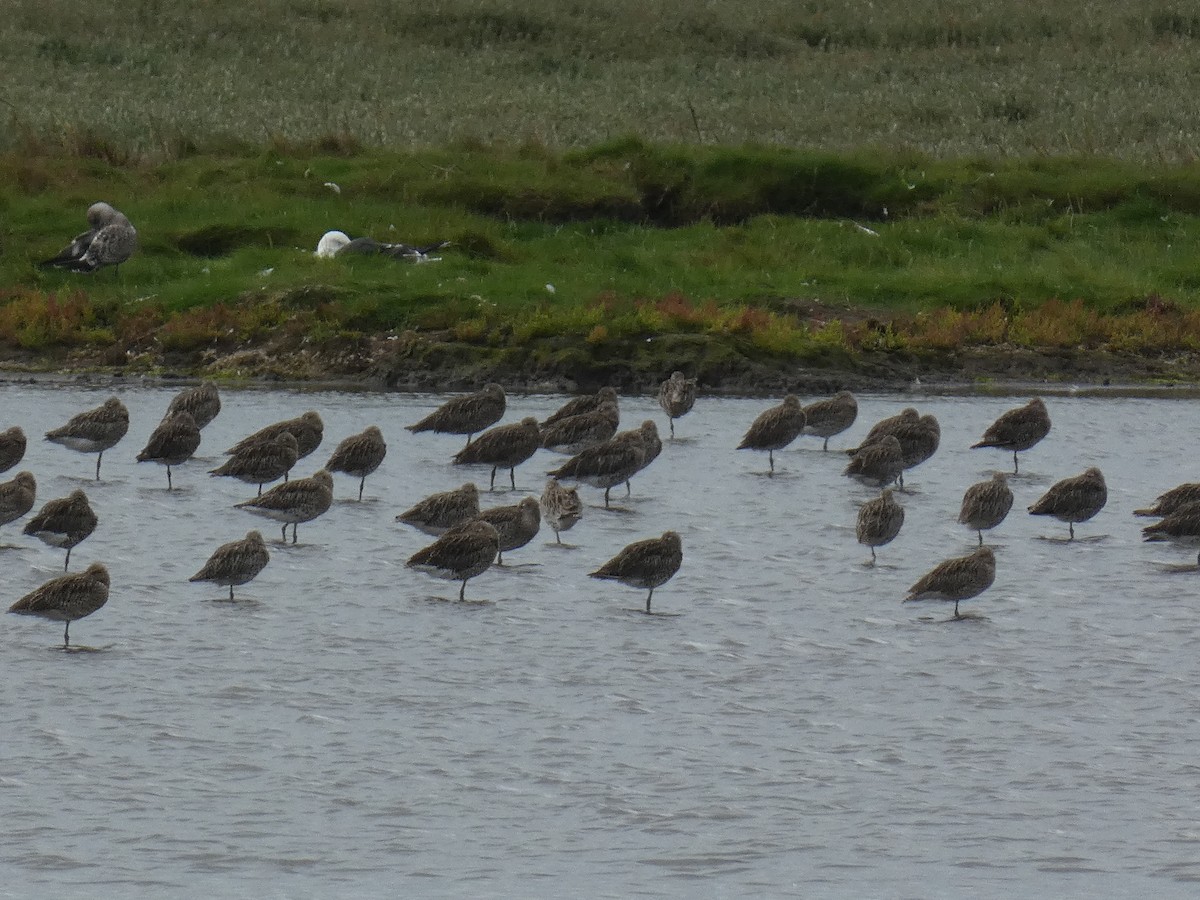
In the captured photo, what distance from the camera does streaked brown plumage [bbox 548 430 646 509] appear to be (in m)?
20.6

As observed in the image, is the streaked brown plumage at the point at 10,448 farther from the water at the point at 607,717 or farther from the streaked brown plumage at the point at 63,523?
the streaked brown plumage at the point at 63,523

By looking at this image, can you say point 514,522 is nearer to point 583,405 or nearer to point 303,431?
point 303,431

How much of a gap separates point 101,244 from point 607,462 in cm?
1477

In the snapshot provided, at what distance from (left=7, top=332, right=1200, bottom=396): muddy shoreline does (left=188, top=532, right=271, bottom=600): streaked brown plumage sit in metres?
13.7

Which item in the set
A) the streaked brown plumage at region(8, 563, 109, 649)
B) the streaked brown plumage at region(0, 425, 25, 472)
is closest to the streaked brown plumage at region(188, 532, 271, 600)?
the streaked brown plumage at region(8, 563, 109, 649)

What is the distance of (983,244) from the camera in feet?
116

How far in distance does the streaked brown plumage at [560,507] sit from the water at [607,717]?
0.28 m

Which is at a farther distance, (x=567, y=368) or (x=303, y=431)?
(x=567, y=368)

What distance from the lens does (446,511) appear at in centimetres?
1778

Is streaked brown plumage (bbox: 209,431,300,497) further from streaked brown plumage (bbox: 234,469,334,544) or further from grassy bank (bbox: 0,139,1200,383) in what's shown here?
grassy bank (bbox: 0,139,1200,383)

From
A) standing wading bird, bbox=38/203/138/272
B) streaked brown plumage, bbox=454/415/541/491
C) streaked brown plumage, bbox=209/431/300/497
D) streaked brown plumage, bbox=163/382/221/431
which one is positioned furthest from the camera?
standing wading bird, bbox=38/203/138/272

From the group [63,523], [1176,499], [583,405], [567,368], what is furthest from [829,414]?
[63,523]

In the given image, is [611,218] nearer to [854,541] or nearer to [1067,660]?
[854,541]

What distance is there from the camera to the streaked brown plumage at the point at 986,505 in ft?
60.5
